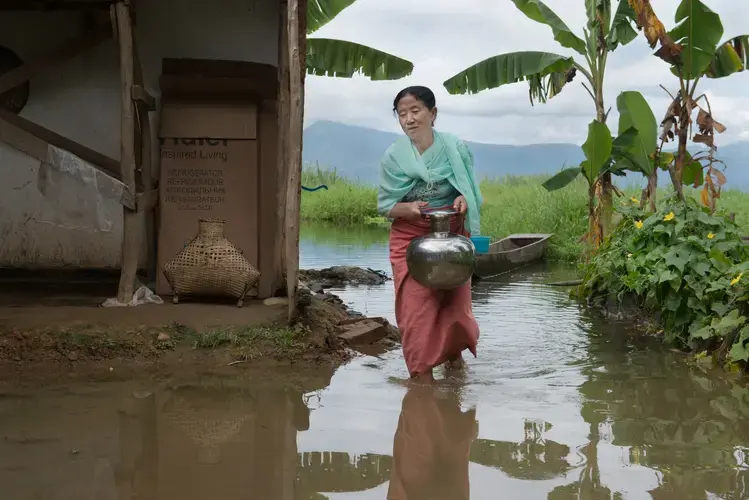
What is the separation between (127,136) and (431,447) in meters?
3.45

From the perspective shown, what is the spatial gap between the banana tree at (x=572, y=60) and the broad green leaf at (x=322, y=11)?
1.96 m

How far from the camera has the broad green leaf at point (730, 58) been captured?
31.6 ft

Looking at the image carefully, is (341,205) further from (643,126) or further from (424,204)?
(424,204)

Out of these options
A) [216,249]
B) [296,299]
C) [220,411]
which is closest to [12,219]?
[216,249]

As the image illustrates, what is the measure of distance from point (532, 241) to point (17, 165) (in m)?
8.33

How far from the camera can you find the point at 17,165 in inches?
305

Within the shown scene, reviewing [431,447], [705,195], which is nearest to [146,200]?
[431,447]

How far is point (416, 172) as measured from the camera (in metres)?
5.22

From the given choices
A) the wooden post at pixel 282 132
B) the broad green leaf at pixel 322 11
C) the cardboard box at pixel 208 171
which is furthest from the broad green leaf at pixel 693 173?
the cardboard box at pixel 208 171

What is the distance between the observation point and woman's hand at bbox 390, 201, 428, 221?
203 inches

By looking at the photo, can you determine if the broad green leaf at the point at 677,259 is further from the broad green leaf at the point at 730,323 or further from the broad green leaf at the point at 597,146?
the broad green leaf at the point at 597,146

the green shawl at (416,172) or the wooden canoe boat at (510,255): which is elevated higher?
the green shawl at (416,172)

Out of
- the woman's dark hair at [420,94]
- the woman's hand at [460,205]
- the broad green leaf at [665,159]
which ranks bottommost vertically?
the woman's hand at [460,205]

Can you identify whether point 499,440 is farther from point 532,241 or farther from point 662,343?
point 532,241
